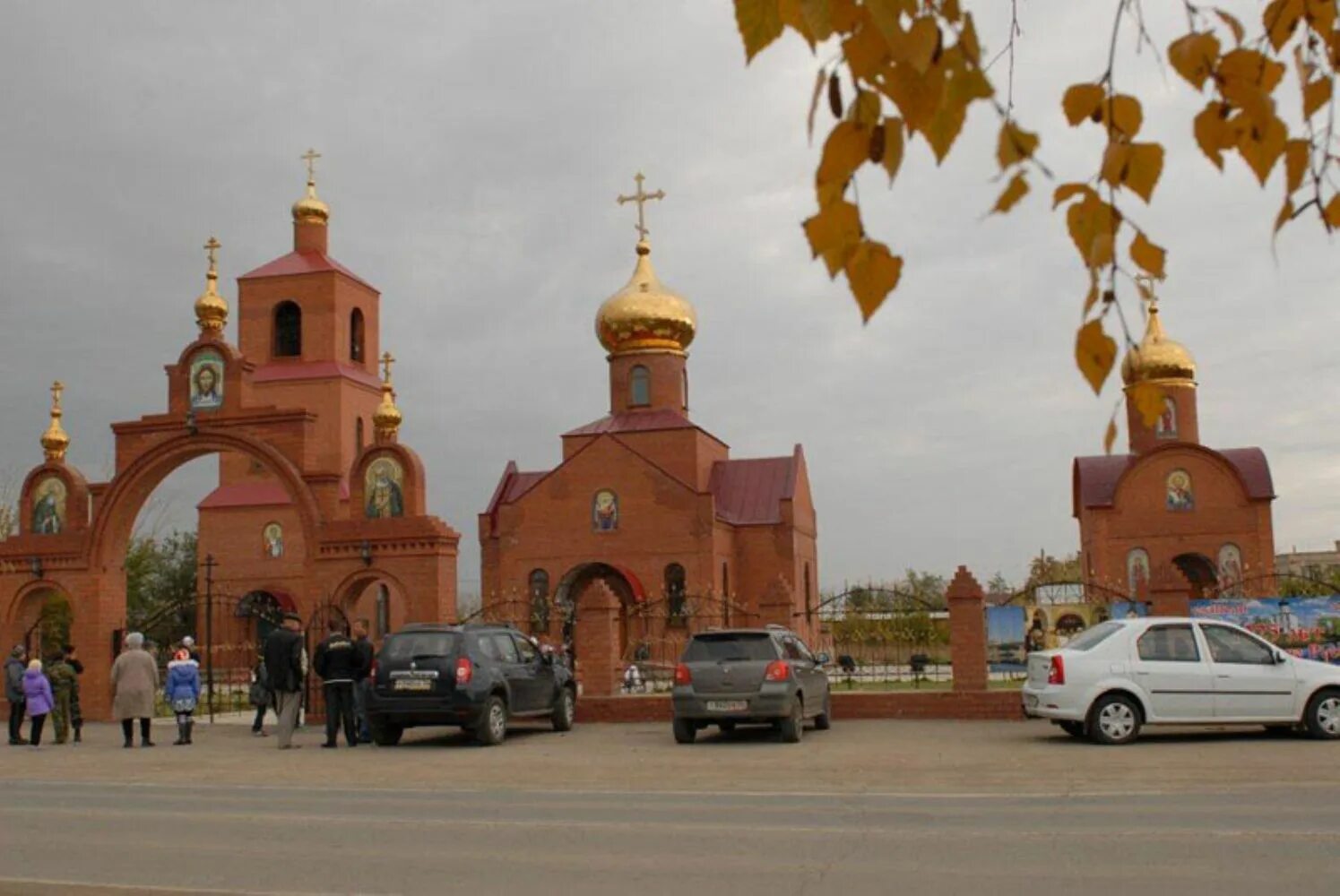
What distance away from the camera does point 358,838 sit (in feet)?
31.0

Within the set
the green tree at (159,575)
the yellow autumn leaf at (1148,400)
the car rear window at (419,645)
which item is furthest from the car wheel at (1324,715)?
the green tree at (159,575)

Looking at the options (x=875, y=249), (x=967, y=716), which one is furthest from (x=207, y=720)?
(x=875, y=249)

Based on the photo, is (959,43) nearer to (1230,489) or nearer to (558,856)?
(558,856)

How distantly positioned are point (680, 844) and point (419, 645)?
28.9ft

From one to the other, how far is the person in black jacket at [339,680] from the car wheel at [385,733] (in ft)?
1.11

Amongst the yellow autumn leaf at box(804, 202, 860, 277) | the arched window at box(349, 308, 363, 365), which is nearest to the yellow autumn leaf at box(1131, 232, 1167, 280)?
the yellow autumn leaf at box(804, 202, 860, 277)

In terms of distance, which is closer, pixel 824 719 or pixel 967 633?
pixel 824 719

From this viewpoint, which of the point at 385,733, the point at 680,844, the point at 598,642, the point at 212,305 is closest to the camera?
the point at 680,844

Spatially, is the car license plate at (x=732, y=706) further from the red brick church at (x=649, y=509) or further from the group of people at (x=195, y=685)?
the red brick church at (x=649, y=509)

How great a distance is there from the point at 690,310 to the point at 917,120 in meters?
42.7

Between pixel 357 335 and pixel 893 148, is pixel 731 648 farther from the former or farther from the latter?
pixel 357 335

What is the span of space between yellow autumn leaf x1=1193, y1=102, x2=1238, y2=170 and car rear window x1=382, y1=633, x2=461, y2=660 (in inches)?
583

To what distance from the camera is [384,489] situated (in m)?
23.4

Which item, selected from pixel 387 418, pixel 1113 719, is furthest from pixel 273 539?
pixel 1113 719
